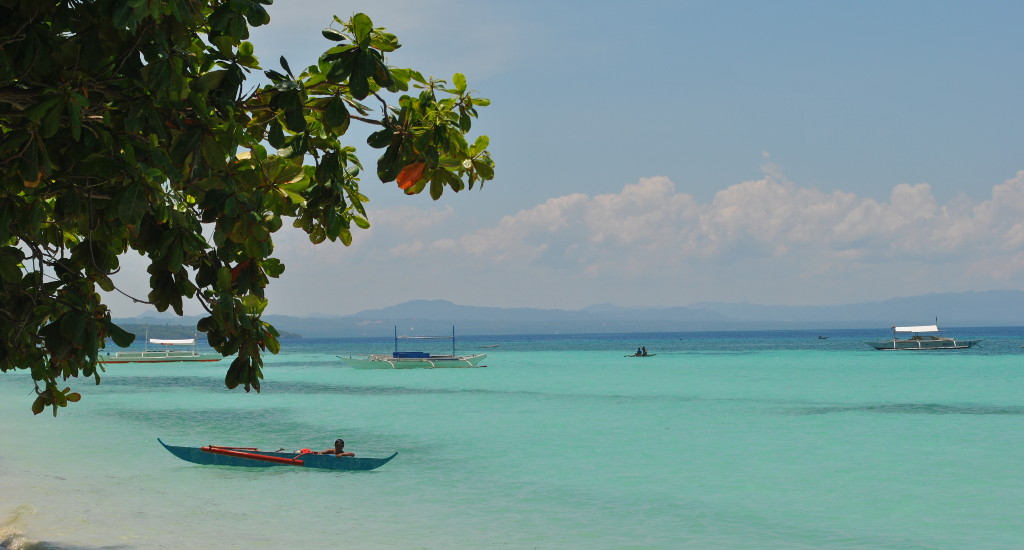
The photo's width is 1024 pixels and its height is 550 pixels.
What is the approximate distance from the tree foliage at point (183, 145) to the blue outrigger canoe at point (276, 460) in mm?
12948

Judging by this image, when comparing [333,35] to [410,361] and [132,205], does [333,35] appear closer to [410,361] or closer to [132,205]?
[132,205]

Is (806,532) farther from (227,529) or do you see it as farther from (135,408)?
(135,408)

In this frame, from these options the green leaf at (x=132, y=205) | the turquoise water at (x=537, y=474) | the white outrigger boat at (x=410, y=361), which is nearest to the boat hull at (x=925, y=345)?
the white outrigger boat at (x=410, y=361)

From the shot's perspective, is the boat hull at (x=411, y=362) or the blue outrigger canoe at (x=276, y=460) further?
the boat hull at (x=411, y=362)

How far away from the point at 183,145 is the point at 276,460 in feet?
48.9

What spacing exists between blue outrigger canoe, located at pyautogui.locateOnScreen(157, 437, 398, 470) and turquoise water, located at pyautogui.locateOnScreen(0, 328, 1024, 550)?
0.21m

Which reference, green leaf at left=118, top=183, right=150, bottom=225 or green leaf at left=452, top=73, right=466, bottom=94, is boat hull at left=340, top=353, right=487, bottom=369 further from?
green leaf at left=118, top=183, right=150, bottom=225

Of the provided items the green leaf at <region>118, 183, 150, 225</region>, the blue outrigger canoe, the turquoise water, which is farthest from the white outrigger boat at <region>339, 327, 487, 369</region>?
the green leaf at <region>118, 183, 150, 225</region>

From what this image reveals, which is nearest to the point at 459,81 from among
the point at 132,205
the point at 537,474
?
the point at 132,205

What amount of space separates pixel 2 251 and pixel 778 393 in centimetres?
3889

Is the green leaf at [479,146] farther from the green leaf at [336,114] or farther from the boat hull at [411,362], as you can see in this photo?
the boat hull at [411,362]

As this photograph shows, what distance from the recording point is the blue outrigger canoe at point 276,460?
731 inches

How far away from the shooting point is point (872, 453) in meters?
22.5

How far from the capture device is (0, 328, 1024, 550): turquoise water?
14312 millimetres
